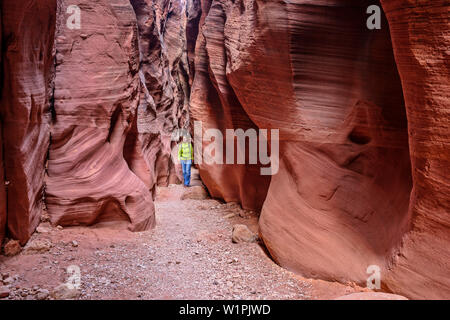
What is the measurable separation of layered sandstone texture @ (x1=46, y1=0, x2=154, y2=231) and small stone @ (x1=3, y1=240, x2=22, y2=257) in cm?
88

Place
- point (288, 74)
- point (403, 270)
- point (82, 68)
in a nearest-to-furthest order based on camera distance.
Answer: point (403, 270)
point (288, 74)
point (82, 68)

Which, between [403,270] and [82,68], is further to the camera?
[82,68]

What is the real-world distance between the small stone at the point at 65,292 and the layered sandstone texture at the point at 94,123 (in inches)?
76.1

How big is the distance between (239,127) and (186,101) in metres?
13.1

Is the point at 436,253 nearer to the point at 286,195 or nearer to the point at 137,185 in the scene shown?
the point at 286,195

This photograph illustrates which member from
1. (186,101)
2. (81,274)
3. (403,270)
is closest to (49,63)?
(81,274)

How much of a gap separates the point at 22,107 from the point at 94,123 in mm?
1629

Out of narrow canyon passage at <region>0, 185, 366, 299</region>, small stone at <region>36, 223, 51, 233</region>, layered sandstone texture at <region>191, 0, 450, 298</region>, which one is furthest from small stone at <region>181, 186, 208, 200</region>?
small stone at <region>36, 223, 51, 233</region>

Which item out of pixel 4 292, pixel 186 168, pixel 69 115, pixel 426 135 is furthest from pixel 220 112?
pixel 4 292

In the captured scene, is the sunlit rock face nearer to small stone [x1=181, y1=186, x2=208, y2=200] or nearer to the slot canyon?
the slot canyon

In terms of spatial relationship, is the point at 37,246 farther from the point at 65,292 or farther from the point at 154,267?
the point at 154,267

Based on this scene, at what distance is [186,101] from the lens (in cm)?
2058

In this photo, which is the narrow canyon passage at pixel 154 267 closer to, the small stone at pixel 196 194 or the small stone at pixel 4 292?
the small stone at pixel 4 292

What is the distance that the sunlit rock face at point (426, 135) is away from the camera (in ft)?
9.57
